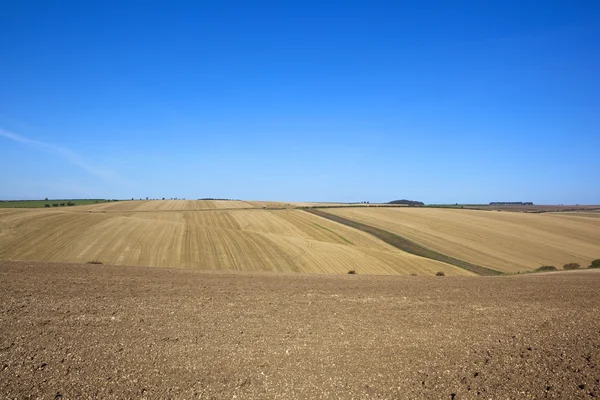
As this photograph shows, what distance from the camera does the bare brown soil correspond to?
8.55 metres

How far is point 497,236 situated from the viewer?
69.4m

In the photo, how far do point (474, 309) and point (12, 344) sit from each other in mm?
15348

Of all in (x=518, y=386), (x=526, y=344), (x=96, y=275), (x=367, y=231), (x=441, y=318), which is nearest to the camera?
(x=518, y=386)

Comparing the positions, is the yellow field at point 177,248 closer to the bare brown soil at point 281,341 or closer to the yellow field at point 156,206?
the bare brown soil at point 281,341

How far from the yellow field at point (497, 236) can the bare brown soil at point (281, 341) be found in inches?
1503

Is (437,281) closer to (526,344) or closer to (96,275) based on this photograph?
(526,344)

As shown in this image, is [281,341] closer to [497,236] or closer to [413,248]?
[413,248]

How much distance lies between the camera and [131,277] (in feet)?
60.4

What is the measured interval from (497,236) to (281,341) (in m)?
68.6

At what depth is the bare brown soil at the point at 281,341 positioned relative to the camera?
855cm

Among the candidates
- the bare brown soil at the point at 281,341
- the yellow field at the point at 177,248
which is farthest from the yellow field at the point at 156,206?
the bare brown soil at the point at 281,341

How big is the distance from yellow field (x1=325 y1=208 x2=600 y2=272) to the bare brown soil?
38176 mm

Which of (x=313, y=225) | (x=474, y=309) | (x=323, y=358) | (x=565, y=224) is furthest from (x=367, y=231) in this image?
(x=323, y=358)

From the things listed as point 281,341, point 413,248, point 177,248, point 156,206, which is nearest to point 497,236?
point 413,248
